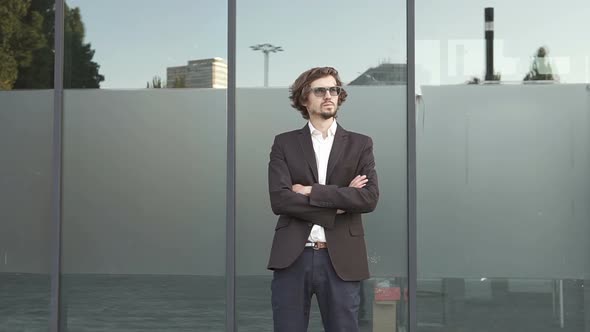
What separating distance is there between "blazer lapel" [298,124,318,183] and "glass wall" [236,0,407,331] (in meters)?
1.52

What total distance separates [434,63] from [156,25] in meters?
1.97

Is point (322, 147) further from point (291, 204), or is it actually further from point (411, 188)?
point (411, 188)

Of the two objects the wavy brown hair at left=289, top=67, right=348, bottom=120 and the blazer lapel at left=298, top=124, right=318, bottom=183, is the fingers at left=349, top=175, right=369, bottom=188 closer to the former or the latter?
the blazer lapel at left=298, top=124, right=318, bottom=183

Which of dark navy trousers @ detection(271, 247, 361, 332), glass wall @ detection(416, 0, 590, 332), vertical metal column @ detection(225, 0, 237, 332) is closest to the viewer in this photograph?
dark navy trousers @ detection(271, 247, 361, 332)

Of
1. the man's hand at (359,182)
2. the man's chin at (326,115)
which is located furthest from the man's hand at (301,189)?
the man's chin at (326,115)

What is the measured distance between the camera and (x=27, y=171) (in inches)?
239

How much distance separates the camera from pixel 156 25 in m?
5.97

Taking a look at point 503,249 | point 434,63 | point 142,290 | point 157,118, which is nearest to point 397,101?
point 434,63

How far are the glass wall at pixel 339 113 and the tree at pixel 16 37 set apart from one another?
1.51 metres

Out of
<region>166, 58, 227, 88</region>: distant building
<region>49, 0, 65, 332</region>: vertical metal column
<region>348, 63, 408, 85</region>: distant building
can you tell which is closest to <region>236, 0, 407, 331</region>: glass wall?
Result: <region>348, 63, 408, 85</region>: distant building

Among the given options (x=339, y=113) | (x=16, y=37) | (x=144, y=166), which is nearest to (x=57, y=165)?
(x=144, y=166)

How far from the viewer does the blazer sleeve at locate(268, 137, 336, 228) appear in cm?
386

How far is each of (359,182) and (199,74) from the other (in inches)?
87.5

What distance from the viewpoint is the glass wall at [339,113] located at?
221 inches
